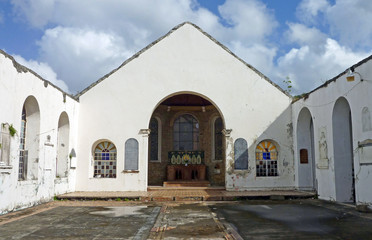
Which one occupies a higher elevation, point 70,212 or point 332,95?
point 332,95

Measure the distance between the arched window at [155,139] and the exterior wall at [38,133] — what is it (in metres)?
5.26

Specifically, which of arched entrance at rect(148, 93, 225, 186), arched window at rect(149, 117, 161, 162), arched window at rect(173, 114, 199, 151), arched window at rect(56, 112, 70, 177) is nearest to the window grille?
arched window at rect(56, 112, 70, 177)

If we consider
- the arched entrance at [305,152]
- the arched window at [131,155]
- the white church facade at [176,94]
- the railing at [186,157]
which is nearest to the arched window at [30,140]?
the white church facade at [176,94]

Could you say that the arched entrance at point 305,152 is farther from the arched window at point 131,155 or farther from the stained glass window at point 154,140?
the stained glass window at point 154,140

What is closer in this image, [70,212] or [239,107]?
[70,212]

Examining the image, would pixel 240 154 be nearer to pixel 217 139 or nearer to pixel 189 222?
pixel 217 139

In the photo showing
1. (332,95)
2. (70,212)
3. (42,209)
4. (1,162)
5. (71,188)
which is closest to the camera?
(1,162)

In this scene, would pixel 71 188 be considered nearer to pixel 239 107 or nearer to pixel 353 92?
pixel 239 107

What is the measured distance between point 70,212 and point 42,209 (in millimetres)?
1347

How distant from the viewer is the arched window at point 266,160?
1700 centimetres

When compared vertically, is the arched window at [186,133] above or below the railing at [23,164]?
above

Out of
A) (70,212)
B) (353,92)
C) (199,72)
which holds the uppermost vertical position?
(199,72)

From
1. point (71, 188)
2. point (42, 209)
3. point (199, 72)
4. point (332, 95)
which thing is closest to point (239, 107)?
point (199, 72)

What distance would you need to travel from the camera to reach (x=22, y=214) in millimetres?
10555
